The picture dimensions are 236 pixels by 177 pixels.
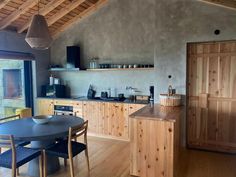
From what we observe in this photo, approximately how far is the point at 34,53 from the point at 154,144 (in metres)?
3.97

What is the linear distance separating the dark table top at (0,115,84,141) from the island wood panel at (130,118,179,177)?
962 millimetres

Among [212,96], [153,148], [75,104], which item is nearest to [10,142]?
[153,148]

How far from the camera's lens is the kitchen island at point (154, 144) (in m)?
2.81

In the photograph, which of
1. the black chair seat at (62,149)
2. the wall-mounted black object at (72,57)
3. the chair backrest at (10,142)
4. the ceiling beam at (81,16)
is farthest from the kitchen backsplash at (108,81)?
the chair backrest at (10,142)

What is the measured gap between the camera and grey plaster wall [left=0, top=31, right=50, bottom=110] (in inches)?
183

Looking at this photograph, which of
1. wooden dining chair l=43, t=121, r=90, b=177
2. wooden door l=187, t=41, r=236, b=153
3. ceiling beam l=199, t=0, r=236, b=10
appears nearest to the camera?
wooden dining chair l=43, t=121, r=90, b=177

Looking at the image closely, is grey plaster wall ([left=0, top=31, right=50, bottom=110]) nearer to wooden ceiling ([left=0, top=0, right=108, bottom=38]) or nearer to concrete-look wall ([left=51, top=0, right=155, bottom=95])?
wooden ceiling ([left=0, top=0, right=108, bottom=38])

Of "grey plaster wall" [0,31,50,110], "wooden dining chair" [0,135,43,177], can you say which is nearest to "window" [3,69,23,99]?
"grey plaster wall" [0,31,50,110]

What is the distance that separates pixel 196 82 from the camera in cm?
404

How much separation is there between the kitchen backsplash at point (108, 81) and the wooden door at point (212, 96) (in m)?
1.08

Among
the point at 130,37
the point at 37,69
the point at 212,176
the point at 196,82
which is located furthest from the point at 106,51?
the point at 212,176

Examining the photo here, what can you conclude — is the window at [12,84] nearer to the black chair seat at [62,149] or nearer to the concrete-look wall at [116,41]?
the concrete-look wall at [116,41]

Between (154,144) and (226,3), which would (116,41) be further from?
(154,144)

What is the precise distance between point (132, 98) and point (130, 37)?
1415 millimetres
